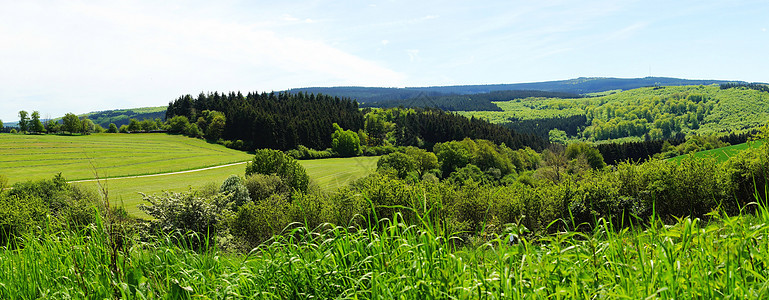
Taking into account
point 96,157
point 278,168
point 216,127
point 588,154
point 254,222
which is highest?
point 216,127

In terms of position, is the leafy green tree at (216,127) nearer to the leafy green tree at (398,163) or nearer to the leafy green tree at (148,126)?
the leafy green tree at (148,126)

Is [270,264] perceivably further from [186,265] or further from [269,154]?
[269,154]

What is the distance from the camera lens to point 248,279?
2.82 meters

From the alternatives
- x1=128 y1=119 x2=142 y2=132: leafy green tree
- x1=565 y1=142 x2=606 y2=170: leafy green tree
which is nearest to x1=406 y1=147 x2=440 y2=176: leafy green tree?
x1=565 y1=142 x2=606 y2=170: leafy green tree

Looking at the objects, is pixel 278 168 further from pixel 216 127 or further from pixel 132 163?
pixel 216 127

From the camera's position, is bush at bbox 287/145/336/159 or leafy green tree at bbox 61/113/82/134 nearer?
bush at bbox 287/145/336/159

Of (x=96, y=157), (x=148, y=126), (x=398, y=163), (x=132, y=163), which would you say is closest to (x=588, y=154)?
(x=398, y=163)

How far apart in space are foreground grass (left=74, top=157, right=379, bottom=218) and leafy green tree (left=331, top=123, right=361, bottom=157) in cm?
905

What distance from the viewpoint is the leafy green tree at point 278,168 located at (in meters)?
49.4

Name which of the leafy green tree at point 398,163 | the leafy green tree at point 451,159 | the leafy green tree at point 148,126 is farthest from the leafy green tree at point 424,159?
the leafy green tree at point 148,126

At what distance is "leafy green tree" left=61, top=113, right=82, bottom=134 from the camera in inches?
3652

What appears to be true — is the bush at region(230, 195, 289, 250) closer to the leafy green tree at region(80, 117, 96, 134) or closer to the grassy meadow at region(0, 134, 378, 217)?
the grassy meadow at region(0, 134, 378, 217)

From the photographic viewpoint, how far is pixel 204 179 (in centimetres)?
5884

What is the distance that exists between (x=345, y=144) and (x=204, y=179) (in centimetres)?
4483
